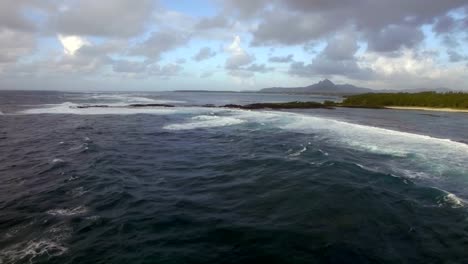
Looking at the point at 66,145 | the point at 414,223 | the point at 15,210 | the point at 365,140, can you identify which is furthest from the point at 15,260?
the point at 365,140

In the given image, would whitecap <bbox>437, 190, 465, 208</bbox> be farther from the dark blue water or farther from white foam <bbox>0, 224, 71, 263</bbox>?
white foam <bbox>0, 224, 71, 263</bbox>

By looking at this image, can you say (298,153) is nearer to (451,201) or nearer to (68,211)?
(451,201)

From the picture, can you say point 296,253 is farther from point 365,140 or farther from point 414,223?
point 365,140

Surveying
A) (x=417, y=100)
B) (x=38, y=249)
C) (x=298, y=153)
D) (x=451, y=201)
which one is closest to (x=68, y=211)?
(x=38, y=249)

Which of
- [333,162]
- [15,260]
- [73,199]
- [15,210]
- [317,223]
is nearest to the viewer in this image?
[15,260]

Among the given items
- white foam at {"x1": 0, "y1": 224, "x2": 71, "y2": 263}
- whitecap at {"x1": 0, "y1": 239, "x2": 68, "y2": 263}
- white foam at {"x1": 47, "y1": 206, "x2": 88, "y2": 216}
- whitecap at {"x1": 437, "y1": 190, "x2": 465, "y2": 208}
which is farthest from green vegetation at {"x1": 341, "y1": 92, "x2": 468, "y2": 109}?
whitecap at {"x1": 0, "y1": 239, "x2": 68, "y2": 263}

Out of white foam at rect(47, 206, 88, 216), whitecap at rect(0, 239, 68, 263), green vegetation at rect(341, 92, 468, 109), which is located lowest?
whitecap at rect(0, 239, 68, 263)
